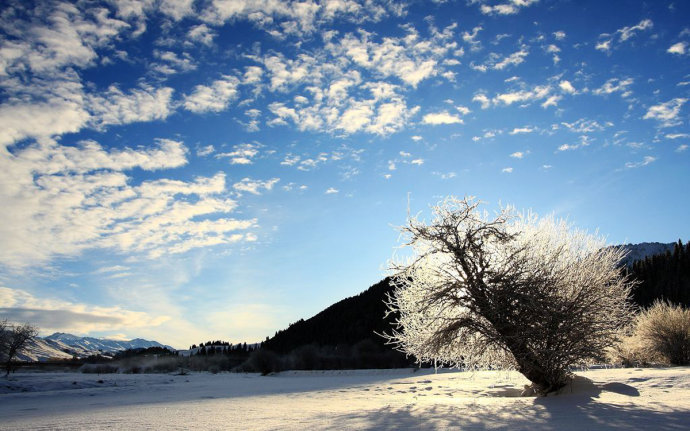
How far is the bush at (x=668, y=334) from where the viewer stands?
2245cm

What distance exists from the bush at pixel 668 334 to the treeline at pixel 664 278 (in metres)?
57.8

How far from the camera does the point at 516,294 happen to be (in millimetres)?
11414

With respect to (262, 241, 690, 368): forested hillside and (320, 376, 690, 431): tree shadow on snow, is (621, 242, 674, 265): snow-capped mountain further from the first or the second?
(320, 376, 690, 431): tree shadow on snow

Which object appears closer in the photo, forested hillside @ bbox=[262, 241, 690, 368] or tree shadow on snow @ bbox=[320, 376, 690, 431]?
tree shadow on snow @ bbox=[320, 376, 690, 431]

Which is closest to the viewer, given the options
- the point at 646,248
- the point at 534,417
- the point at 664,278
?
the point at 534,417

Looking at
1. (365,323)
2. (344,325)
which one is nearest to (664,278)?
(365,323)

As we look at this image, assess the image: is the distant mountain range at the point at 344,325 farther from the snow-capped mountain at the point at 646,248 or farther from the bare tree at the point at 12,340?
the snow-capped mountain at the point at 646,248

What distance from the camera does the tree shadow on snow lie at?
688cm

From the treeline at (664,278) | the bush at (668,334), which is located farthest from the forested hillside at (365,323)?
the bush at (668,334)

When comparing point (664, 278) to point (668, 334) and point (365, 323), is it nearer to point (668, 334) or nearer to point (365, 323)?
point (365, 323)

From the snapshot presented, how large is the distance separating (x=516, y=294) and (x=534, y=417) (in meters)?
3.96

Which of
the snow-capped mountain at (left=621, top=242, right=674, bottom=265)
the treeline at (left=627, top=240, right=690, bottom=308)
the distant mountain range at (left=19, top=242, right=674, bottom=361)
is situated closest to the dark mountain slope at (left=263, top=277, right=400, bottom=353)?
the distant mountain range at (left=19, top=242, right=674, bottom=361)

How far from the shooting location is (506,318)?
38.7ft

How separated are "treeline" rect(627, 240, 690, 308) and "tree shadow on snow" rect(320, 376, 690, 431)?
76549 mm
